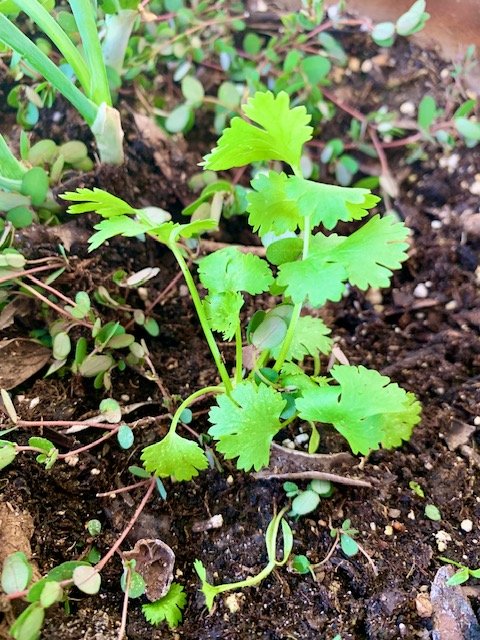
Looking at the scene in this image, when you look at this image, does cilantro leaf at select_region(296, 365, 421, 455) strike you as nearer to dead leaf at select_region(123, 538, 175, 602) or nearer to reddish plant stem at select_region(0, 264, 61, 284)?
dead leaf at select_region(123, 538, 175, 602)

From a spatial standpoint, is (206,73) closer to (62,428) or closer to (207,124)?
(207,124)

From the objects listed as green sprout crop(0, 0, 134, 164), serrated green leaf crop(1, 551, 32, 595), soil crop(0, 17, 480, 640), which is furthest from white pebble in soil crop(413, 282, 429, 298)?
serrated green leaf crop(1, 551, 32, 595)

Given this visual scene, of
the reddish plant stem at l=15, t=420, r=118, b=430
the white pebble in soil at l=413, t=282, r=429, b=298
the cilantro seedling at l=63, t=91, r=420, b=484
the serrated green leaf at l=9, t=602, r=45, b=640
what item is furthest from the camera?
the white pebble in soil at l=413, t=282, r=429, b=298

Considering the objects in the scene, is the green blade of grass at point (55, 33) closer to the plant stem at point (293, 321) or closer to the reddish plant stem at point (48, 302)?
the reddish plant stem at point (48, 302)

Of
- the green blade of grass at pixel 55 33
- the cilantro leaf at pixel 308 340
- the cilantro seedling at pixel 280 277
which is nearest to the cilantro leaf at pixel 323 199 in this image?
the cilantro seedling at pixel 280 277

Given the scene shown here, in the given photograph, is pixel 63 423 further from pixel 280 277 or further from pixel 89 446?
pixel 280 277

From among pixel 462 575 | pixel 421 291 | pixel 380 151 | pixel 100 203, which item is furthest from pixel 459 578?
pixel 380 151
